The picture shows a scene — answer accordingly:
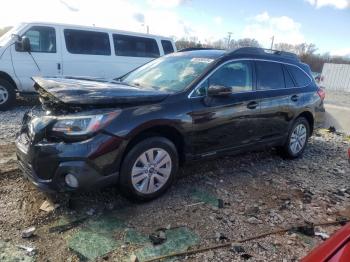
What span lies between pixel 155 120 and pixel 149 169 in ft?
1.80

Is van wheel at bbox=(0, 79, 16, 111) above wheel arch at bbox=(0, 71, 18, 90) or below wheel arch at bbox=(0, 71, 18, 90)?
below

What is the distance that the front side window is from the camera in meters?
4.36

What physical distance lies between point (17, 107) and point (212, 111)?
672 cm

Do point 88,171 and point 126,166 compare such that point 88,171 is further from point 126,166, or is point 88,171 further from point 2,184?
point 2,184

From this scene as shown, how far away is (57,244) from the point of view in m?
3.08

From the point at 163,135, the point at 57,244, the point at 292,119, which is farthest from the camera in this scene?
the point at 292,119

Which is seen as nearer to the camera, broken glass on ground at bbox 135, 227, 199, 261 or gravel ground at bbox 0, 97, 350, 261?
Answer: broken glass on ground at bbox 135, 227, 199, 261

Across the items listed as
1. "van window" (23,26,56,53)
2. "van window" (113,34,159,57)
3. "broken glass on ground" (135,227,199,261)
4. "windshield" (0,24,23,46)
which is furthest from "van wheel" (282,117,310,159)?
"windshield" (0,24,23,46)

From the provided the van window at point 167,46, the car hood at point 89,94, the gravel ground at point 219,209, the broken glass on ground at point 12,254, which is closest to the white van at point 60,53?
the van window at point 167,46

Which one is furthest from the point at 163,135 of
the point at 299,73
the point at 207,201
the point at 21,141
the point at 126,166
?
the point at 299,73

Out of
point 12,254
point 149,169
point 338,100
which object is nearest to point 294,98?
point 149,169

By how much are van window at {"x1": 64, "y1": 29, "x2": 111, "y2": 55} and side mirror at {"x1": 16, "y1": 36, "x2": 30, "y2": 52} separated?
1.09 m

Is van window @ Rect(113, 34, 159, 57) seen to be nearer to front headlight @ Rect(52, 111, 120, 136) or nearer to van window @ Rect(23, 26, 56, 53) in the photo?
van window @ Rect(23, 26, 56, 53)

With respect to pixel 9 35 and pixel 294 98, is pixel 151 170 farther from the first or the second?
pixel 9 35
